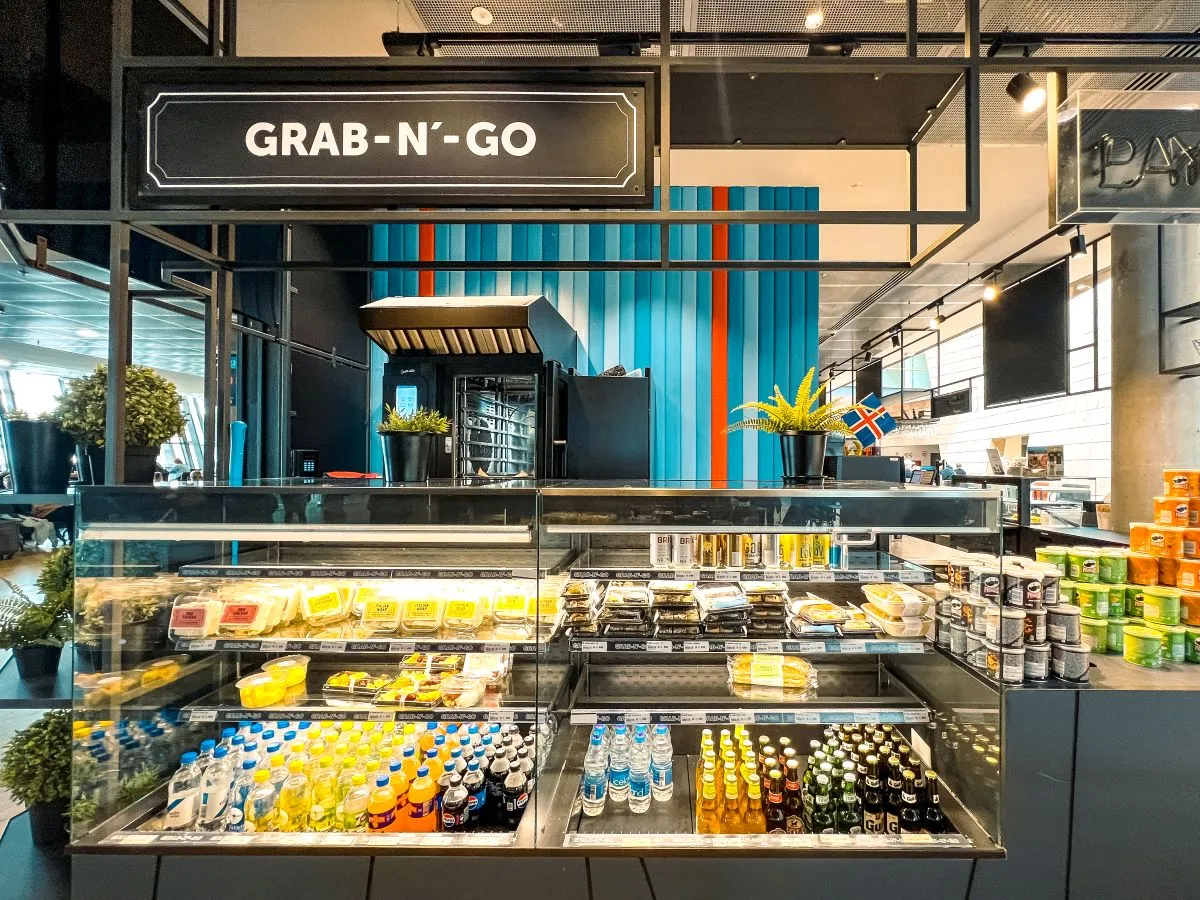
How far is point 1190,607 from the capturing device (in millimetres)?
2244

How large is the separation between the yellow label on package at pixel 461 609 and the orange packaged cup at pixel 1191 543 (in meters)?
2.82

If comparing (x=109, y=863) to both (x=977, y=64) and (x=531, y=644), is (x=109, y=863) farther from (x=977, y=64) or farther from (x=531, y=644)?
(x=977, y=64)

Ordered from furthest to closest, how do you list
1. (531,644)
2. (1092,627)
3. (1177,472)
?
(1177,472) → (1092,627) → (531,644)

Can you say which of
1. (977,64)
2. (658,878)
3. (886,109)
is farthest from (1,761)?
(977,64)

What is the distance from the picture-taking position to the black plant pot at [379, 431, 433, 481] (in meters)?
2.10

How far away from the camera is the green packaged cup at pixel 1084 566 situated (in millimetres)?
2311

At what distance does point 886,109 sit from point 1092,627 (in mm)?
2146

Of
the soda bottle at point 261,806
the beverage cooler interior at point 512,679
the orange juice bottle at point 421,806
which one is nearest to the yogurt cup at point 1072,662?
the beverage cooler interior at point 512,679

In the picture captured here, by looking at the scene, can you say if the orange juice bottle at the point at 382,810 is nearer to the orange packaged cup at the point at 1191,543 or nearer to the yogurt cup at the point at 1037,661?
the yogurt cup at the point at 1037,661

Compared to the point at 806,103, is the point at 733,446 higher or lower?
lower

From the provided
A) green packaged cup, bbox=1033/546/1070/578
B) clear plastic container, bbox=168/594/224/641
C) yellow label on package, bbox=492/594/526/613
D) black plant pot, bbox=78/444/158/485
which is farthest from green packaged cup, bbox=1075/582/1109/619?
black plant pot, bbox=78/444/158/485

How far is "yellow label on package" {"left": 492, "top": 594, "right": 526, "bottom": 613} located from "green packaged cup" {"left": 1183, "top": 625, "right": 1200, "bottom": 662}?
248 centimetres

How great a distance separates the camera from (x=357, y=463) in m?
4.90

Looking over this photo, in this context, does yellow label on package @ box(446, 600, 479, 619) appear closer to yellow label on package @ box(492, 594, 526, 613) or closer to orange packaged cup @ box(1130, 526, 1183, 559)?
yellow label on package @ box(492, 594, 526, 613)
